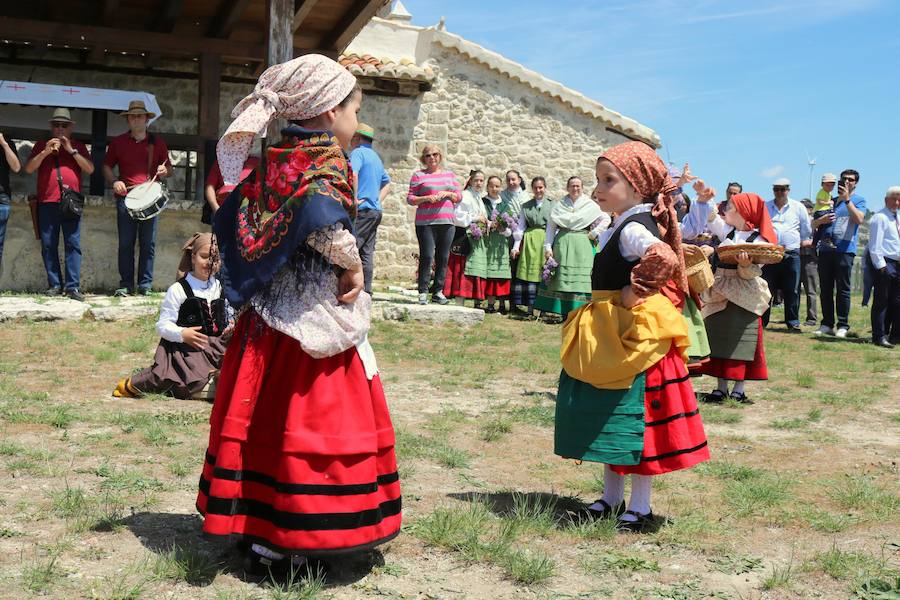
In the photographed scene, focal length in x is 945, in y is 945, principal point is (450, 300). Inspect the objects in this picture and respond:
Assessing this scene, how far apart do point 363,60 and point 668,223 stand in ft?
40.3

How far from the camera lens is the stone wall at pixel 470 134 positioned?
1631 cm

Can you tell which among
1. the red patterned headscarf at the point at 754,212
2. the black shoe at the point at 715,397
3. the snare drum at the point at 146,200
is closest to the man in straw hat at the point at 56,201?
the snare drum at the point at 146,200

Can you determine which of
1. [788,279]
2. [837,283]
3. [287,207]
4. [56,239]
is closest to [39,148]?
[56,239]

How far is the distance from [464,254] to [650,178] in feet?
27.2

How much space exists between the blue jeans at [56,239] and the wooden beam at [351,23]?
13.3 feet

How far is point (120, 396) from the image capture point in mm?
6223

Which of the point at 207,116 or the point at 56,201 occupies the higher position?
the point at 207,116

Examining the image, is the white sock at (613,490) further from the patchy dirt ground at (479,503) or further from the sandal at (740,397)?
the sandal at (740,397)

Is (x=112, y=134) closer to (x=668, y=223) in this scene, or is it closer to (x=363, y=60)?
(x=363, y=60)

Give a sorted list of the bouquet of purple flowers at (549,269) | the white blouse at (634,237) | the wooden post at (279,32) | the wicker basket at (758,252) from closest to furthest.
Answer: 1. the white blouse at (634,237)
2. the wicker basket at (758,252)
3. the wooden post at (279,32)
4. the bouquet of purple flowers at (549,269)

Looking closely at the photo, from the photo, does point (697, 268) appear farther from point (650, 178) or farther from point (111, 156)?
point (111, 156)

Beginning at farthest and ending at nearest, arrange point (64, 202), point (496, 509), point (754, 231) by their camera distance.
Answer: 1. point (64, 202)
2. point (754, 231)
3. point (496, 509)

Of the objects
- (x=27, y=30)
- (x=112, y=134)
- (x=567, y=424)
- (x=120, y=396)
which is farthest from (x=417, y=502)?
A: (x=112, y=134)

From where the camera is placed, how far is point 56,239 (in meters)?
9.85
